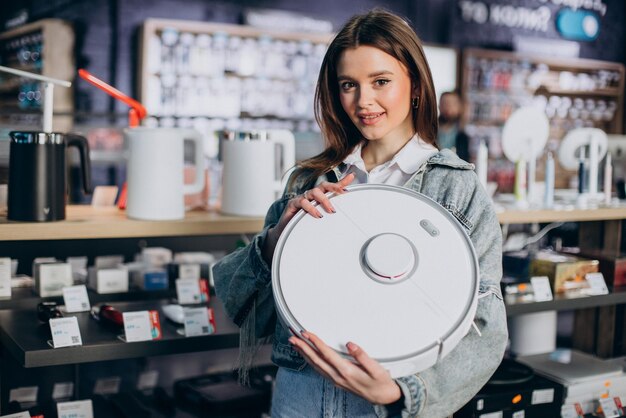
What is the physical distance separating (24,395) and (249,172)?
884 mm

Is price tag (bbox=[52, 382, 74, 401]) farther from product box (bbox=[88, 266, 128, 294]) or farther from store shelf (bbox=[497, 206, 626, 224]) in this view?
store shelf (bbox=[497, 206, 626, 224])

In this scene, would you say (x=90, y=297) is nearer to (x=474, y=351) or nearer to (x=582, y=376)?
(x=474, y=351)

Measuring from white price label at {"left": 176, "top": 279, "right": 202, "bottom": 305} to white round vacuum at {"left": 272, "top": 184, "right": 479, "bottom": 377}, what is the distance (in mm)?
825

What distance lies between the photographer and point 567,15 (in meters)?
7.68

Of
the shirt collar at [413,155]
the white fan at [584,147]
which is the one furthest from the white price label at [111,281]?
the white fan at [584,147]

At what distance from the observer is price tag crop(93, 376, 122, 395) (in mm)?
2102

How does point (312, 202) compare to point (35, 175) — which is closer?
point (312, 202)

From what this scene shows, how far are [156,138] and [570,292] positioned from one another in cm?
152

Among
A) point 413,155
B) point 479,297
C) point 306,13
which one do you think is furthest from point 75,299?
point 306,13

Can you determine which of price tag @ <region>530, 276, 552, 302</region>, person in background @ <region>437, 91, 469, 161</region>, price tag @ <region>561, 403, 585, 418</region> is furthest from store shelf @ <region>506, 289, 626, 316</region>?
person in background @ <region>437, 91, 469, 161</region>

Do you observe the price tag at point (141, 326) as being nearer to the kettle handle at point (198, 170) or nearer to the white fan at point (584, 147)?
the kettle handle at point (198, 170)

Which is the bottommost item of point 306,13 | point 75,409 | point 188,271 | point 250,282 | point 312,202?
point 75,409

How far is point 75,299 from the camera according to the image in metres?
1.84

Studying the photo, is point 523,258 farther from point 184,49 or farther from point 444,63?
point 444,63
